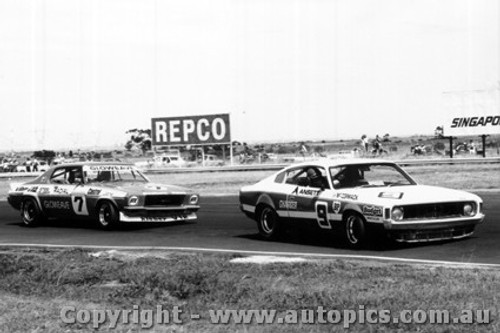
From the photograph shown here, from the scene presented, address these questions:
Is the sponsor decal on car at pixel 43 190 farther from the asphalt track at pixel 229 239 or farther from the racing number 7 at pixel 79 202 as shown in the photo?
the racing number 7 at pixel 79 202

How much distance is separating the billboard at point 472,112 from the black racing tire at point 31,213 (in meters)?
A: 33.9

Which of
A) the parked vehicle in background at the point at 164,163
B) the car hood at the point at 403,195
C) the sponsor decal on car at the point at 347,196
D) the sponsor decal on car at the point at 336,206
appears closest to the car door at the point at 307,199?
the sponsor decal on car at the point at 336,206

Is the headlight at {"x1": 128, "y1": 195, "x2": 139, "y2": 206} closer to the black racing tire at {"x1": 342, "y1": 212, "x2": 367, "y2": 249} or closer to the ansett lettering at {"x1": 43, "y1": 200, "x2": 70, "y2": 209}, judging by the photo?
the ansett lettering at {"x1": 43, "y1": 200, "x2": 70, "y2": 209}

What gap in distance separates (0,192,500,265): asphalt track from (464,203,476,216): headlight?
1.42ft

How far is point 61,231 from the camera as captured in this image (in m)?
14.7

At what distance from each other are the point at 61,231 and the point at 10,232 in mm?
1023

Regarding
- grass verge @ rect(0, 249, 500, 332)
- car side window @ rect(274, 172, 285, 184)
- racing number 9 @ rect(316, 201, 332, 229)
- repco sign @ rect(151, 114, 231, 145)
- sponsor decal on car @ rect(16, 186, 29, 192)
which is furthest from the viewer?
repco sign @ rect(151, 114, 231, 145)

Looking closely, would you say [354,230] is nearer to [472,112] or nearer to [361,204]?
[361,204]

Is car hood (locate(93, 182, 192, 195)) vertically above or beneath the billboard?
beneath

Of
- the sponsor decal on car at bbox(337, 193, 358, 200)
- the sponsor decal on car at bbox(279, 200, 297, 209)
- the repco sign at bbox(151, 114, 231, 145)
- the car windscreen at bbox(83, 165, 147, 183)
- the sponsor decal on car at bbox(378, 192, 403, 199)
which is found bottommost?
the sponsor decal on car at bbox(279, 200, 297, 209)

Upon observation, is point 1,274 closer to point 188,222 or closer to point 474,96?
point 188,222

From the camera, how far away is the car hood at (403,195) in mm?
10297

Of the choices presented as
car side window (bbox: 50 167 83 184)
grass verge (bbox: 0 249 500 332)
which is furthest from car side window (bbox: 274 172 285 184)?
car side window (bbox: 50 167 83 184)

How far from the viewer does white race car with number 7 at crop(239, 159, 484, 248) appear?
33.8 ft
